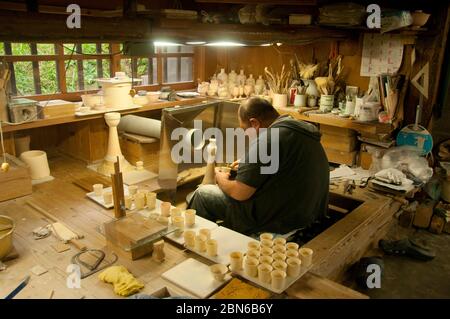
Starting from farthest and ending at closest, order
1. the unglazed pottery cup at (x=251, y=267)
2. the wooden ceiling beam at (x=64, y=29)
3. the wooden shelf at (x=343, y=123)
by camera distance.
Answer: the wooden shelf at (x=343, y=123) < the unglazed pottery cup at (x=251, y=267) < the wooden ceiling beam at (x=64, y=29)

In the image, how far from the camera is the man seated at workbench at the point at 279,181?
2.66m

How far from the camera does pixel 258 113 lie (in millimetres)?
2914

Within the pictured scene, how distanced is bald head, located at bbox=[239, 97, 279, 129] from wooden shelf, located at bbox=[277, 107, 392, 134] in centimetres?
152

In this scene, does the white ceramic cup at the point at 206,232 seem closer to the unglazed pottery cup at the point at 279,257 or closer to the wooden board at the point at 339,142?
the unglazed pottery cup at the point at 279,257

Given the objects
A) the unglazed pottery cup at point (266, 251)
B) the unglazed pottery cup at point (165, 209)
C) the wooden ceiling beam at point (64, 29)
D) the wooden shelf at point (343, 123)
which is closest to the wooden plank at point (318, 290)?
the unglazed pottery cup at point (266, 251)

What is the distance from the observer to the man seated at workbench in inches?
105

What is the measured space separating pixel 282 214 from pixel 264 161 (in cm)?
47

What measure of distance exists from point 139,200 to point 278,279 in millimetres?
1297

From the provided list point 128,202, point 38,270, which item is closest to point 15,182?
point 128,202

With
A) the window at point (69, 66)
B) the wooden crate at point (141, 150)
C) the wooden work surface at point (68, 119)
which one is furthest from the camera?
the wooden crate at point (141, 150)

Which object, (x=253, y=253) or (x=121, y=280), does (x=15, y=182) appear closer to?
(x=121, y=280)

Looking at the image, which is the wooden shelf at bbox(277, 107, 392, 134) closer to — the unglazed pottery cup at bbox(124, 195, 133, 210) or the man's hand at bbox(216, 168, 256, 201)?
the man's hand at bbox(216, 168, 256, 201)

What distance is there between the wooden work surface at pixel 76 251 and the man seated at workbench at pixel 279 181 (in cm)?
28

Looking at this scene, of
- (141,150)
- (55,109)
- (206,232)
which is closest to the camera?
(206,232)
